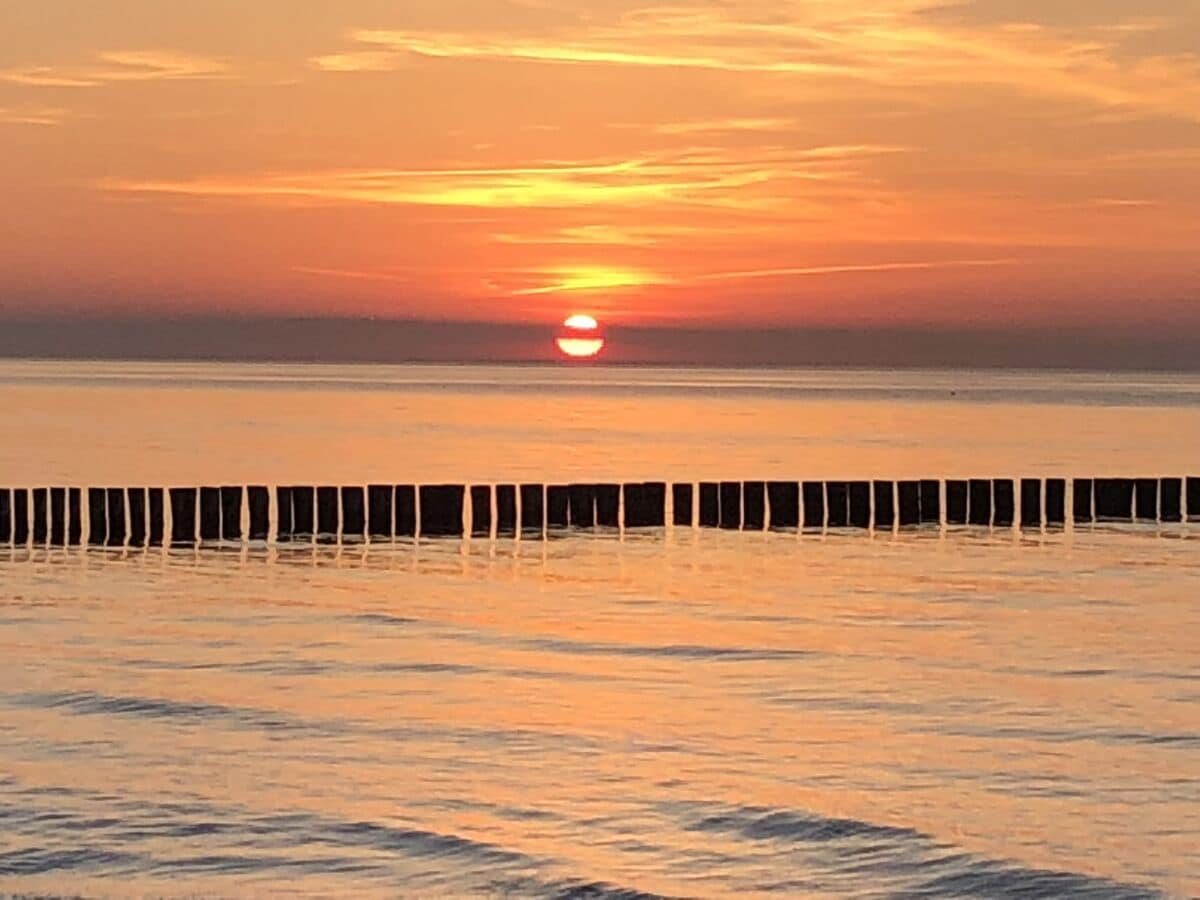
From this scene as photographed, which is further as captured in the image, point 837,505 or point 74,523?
point 837,505

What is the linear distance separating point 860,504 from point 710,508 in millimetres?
2773

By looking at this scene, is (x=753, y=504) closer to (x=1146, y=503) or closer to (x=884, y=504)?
(x=884, y=504)

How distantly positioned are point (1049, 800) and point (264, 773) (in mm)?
5570

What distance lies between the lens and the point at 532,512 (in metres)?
36.5

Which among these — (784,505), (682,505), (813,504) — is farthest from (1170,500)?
(682,505)

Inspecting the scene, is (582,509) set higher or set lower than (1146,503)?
higher

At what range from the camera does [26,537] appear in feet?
108

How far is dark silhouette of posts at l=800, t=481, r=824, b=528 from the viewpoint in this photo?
37.7 metres

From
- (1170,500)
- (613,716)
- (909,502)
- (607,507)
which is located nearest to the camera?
(613,716)

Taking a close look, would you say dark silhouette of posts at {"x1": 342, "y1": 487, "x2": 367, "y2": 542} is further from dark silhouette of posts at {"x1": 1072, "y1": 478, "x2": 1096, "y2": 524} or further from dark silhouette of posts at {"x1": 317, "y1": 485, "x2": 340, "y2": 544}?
dark silhouette of posts at {"x1": 1072, "y1": 478, "x2": 1096, "y2": 524}

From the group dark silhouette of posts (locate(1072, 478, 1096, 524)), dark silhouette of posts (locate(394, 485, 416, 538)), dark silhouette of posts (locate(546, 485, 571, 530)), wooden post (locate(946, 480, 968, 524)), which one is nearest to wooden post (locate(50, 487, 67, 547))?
dark silhouette of posts (locate(394, 485, 416, 538))

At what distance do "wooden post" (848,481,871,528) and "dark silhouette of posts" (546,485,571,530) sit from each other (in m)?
5.22

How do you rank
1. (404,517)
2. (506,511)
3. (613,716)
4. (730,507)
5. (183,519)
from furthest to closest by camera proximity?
1. (730,507)
2. (506,511)
3. (404,517)
4. (183,519)
5. (613,716)

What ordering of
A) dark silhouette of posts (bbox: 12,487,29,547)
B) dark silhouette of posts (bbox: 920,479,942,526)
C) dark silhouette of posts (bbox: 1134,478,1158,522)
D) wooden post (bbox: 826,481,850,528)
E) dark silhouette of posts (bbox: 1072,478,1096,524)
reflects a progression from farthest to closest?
dark silhouette of posts (bbox: 1072,478,1096,524) → dark silhouette of posts (bbox: 1134,478,1158,522) → dark silhouette of posts (bbox: 920,479,942,526) → wooden post (bbox: 826,481,850,528) → dark silhouette of posts (bbox: 12,487,29,547)
